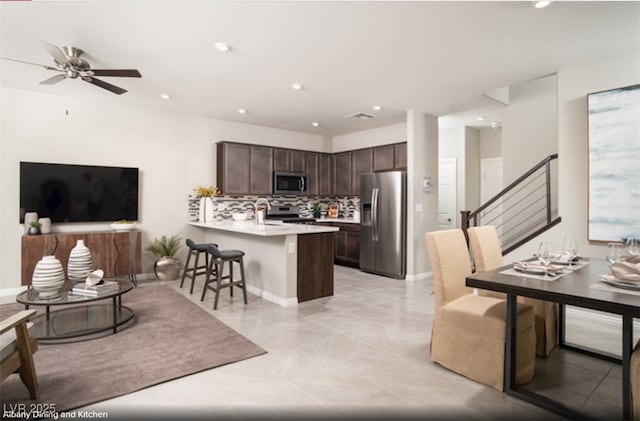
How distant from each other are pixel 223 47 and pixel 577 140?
3.75 m

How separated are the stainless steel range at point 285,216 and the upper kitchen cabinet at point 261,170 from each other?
59 cm

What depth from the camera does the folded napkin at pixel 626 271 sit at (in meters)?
1.95

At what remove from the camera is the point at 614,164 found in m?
3.35

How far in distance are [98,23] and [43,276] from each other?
7.43ft

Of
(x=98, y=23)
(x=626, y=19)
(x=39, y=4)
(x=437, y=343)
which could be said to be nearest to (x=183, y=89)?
(x=98, y=23)

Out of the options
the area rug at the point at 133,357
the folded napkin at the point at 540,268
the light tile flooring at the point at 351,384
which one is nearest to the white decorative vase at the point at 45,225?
the area rug at the point at 133,357

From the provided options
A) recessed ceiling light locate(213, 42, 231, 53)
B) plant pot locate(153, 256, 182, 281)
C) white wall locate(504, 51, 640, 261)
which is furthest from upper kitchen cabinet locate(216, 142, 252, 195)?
white wall locate(504, 51, 640, 261)

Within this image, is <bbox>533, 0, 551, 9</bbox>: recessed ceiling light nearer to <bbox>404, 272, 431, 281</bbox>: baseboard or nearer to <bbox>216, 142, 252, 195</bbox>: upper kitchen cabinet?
<bbox>404, 272, 431, 281</bbox>: baseboard

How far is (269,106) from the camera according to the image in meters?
5.32

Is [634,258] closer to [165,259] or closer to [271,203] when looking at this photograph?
[165,259]

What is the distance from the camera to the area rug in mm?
2232

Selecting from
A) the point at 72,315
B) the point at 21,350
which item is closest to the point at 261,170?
the point at 72,315

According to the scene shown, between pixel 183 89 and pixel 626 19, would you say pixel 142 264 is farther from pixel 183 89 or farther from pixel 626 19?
pixel 626 19

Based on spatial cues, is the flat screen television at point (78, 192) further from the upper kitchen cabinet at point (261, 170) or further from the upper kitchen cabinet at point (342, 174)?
the upper kitchen cabinet at point (342, 174)
